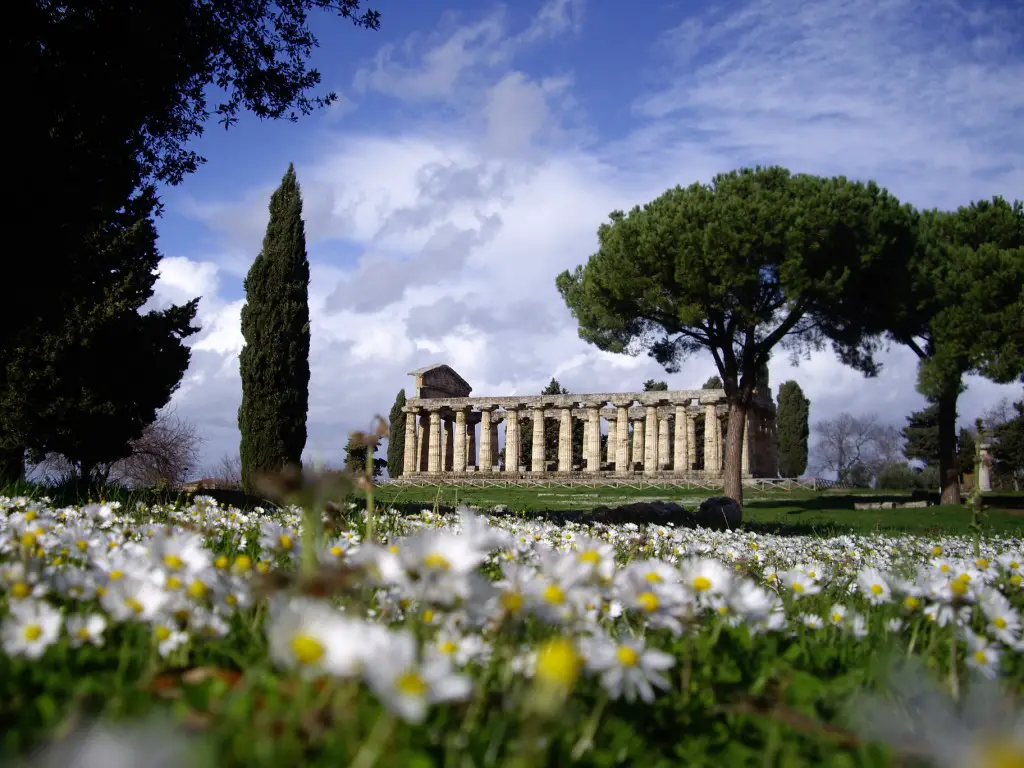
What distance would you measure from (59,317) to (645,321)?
21147 millimetres

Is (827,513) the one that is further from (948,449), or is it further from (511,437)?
(511,437)

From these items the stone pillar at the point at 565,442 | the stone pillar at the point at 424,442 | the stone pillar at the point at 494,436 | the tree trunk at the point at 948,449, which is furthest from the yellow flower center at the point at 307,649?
the stone pillar at the point at 424,442

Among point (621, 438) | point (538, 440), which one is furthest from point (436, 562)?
point (538, 440)

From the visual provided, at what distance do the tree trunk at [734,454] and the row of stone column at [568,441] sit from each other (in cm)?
2337

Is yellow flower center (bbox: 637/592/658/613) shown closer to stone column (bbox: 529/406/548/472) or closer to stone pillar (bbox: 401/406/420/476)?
stone column (bbox: 529/406/548/472)

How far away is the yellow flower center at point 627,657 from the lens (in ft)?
5.95

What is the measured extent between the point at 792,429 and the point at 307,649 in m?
64.3

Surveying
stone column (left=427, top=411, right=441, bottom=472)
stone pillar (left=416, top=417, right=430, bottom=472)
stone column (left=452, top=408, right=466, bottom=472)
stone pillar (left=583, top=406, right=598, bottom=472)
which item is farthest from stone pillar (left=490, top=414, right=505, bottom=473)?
stone pillar (left=583, top=406, right=598, bottom=472)

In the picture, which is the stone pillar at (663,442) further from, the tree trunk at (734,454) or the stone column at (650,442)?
the tree trunk at (734,454)

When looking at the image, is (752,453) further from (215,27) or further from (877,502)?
(215,27)

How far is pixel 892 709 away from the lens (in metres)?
2.01

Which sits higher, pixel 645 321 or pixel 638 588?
pixel 645 321

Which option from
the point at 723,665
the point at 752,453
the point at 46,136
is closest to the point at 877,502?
the point at 752,453

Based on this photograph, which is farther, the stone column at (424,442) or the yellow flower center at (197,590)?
the stone column at (424,442)
